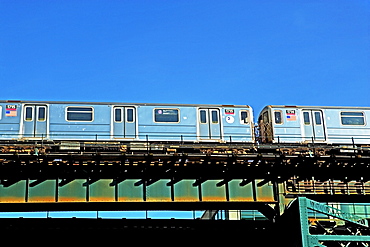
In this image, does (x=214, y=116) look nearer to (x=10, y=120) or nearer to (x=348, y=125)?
(x=348, y=125)

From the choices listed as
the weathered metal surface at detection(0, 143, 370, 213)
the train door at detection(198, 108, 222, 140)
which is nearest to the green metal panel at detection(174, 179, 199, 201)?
the weathered metal surface at detection(0, 143, 370, 213)

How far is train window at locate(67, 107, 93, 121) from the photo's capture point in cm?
3688

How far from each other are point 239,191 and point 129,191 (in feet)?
20.9

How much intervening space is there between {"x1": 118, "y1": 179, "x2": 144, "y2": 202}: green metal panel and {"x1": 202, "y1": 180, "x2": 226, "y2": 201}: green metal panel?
361 centimetres

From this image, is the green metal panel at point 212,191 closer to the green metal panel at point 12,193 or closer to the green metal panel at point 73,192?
the green metal panel at point 73,192

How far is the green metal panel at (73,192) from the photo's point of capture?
100 feet

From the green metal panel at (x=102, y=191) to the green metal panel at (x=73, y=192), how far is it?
1.45 ft

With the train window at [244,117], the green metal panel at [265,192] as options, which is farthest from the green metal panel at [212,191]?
the train window at [244,117]

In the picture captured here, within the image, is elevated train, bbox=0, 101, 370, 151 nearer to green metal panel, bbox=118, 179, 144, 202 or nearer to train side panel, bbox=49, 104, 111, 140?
train side panel, bbox=49, 104, 111, 140

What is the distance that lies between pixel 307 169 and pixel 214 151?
19.4 feet

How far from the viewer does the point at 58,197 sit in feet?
100

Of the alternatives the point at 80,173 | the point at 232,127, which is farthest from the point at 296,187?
the point at 80,173

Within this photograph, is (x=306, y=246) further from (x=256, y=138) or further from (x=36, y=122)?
(x=36, y=122)

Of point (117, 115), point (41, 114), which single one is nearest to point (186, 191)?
point (117, 115)
